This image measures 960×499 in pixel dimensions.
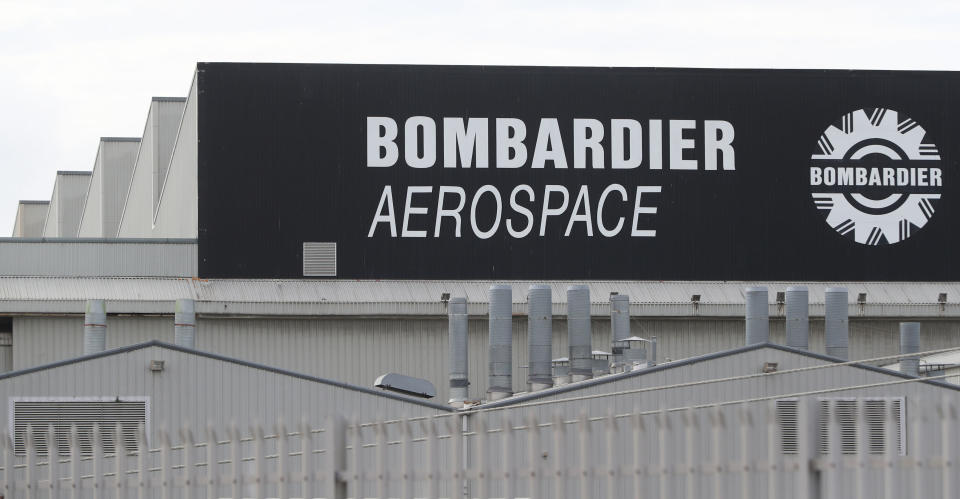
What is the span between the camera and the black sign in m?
45.4

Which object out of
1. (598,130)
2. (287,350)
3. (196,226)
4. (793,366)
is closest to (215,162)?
(196,226)

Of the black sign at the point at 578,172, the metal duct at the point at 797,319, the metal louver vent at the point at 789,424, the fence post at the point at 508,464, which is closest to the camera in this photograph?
the fence post at the point at 508,464

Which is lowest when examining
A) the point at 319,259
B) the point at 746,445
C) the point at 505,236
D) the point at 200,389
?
the point at 200,389

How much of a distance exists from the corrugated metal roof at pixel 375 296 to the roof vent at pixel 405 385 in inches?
183

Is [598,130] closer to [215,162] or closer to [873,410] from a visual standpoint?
[215,162]

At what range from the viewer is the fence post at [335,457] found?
11.9m

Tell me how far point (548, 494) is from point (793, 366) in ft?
29.1

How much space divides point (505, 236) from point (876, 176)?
37.8 ft

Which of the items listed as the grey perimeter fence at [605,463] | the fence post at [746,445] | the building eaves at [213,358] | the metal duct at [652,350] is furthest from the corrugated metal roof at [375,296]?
the fence post at [746,445]

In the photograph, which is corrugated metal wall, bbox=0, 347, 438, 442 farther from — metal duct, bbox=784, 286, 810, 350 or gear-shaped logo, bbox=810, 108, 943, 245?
gear-shaped logo, bbox=810, 108, 943, 245

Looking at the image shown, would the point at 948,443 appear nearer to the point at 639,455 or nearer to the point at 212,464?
the point at 639,455

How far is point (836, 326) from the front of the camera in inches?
1641

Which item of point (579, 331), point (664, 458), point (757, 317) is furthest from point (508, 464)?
point (757, 317)

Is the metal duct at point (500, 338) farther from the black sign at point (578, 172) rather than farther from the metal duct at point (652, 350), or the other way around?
the black sign at point (578, 172)
